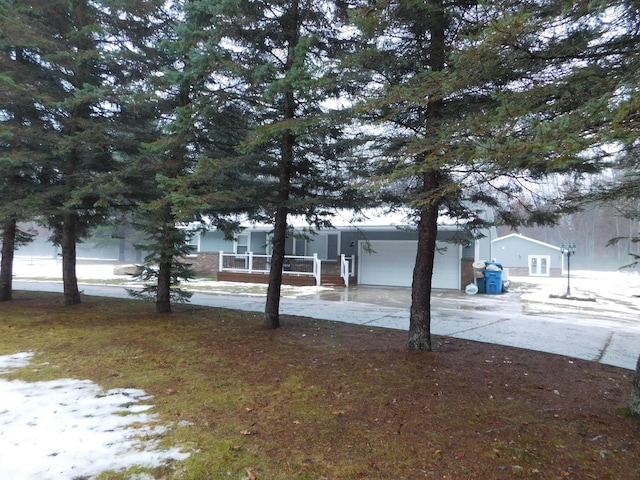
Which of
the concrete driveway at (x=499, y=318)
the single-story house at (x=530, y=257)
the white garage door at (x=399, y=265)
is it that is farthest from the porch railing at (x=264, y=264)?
the single-story house at (x=530, y=257)

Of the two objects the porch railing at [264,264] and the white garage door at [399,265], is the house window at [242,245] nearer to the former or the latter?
the porch railing at [264,264]

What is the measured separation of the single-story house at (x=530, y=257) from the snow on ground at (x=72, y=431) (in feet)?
105

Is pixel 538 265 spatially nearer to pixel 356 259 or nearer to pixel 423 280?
pixel 356 259

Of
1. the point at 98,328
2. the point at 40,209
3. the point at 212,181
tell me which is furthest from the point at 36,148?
the point at 212,181

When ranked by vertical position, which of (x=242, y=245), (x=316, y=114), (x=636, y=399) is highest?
(x=316, y=114)

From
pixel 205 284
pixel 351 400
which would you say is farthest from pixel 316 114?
pixel 205 284

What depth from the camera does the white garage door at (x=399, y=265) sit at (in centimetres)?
1717

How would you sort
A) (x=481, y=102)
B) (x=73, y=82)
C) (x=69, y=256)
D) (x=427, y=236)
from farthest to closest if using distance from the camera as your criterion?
(x=69, y=256), (x=73, y=82), (x=427, y=236), (x=481, y=102)

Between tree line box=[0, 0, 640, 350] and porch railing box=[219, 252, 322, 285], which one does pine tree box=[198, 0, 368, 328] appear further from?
porch railing box=[219, 252, 322, 285]

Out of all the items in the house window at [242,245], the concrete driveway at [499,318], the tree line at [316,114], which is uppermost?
the tree line at [316,114]

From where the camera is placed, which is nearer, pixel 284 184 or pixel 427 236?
pixel 427 236

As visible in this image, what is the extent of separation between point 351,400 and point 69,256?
26.2 ft

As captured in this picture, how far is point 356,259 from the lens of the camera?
1872 centimetres

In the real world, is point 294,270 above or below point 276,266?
below
